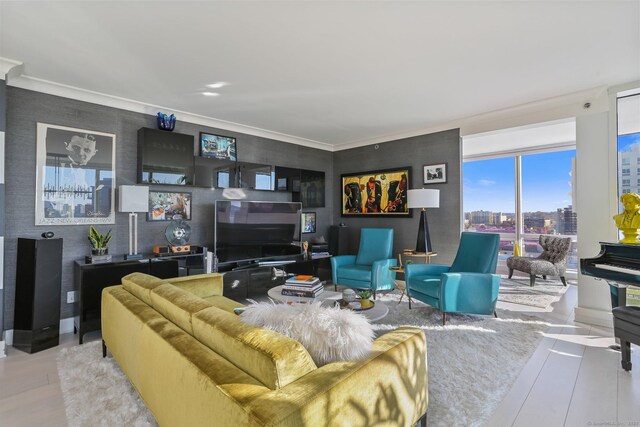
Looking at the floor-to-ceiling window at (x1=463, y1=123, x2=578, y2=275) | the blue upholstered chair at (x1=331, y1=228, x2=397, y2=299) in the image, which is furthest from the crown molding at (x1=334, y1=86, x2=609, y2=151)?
the blue upholstered chair at (x1=331, y1=228, x2=397, y2=299)

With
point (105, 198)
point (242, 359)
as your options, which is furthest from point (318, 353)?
point (105, 198)

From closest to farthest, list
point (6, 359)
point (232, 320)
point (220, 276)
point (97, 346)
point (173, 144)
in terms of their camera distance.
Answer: point (232, 320), point (6, 359), point (97, 346), point (220, 276), point (173, 144)

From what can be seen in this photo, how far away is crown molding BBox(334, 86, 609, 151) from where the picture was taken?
11.4ft

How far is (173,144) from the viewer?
3.98 metres

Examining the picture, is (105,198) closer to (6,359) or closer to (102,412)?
(6,359)

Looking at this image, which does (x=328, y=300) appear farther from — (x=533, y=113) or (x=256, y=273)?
(x=533, y=113)

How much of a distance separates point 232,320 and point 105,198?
311 cm

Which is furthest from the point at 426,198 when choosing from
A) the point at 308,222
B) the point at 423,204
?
the point at 308,222

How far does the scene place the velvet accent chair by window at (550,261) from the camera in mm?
5240

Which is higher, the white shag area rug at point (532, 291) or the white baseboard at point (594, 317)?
the white baseboard at point (594, 317)

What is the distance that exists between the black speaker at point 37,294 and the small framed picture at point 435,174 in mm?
4753

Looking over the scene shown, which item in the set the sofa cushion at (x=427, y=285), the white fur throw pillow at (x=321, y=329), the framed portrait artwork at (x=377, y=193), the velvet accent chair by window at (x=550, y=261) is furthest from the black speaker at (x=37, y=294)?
the velvet accent chair by window at (x=550, y=261)

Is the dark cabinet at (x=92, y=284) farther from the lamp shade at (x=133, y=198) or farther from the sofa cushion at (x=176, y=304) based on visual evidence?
the sofa cushion at (x=176, y=304)

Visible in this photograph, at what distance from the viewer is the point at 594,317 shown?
3459 millimetres
